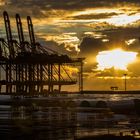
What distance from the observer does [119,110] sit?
74.0 metres

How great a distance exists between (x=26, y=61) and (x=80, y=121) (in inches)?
3818

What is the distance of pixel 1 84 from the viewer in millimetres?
147875

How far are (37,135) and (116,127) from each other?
10.6 m

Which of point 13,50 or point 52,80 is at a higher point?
point 13,50

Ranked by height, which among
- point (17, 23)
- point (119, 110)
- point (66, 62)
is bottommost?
point (119, 110)

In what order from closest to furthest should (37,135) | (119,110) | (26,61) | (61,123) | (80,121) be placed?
(37,135)
(61,123)
(80,121)
(119,110)
(26,61)

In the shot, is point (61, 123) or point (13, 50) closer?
point (61, 123)

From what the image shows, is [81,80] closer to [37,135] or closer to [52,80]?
[52,80]

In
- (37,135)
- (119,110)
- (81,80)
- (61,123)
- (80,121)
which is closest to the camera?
(37,135)

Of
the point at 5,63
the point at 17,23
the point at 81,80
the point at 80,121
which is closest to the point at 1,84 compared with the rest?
the point at 5,63

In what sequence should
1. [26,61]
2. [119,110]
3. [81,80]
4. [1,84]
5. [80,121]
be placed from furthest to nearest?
[81,80] → [1,84] → [26,61] → [119,110] → [80,121]

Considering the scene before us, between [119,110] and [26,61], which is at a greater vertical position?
[26,61]

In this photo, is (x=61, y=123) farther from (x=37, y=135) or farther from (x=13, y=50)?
(x=13, y=50)

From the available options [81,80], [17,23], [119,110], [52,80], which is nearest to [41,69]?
[52,80]
